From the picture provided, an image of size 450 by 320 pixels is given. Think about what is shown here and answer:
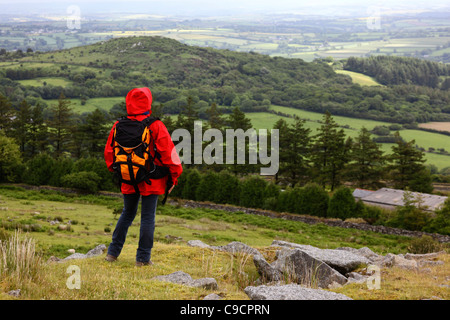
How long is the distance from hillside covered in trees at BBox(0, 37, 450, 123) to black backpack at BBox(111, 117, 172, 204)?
304ft

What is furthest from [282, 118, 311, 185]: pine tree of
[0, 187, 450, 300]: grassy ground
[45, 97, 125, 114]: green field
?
[45, 97, 125, 114]: green field

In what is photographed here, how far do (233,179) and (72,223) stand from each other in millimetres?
18222

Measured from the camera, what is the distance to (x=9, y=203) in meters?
24.8

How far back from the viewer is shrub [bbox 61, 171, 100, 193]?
33.5 meters

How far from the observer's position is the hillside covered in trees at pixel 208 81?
376 feet

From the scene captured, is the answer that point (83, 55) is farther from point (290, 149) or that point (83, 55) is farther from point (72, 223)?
point (72, 223)

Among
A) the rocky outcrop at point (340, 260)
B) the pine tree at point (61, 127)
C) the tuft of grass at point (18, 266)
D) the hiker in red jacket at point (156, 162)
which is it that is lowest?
the pine tree at point (61, 127)

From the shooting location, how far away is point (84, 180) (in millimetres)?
33500

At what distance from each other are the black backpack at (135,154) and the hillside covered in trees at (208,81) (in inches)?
3649

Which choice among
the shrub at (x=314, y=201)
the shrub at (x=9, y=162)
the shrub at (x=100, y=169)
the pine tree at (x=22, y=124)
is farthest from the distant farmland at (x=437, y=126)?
the shrub at (x=9, y=162)

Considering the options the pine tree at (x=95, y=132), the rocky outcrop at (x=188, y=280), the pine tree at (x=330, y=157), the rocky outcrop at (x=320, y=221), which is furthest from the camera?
the pine tree at (x=95, y=132)

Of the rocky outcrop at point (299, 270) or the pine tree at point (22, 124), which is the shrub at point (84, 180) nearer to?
the pine tree at point (22, 124)

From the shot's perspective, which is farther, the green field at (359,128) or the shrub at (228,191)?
the green field at (359,128)

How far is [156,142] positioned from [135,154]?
358 millimetres
